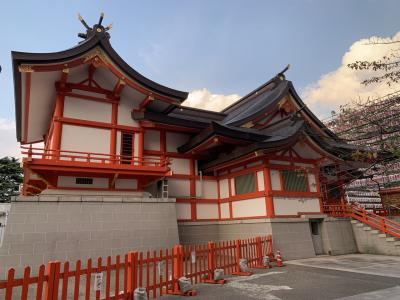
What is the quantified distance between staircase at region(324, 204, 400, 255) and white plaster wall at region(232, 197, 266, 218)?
459 centimetres

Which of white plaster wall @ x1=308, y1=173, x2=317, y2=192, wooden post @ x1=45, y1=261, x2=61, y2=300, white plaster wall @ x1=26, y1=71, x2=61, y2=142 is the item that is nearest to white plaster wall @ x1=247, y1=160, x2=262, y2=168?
white plaster wall @ x1=308, y1=173, x2=317, y2=192

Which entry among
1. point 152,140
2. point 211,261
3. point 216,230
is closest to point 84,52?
point 152,140

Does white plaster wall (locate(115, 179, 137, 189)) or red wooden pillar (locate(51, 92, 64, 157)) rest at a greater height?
red wooden pillar (locate(51, 92, 64, 157))

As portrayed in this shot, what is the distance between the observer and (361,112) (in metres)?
5.02

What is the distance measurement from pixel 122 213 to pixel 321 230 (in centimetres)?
986

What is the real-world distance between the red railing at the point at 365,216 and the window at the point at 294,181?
231 cm

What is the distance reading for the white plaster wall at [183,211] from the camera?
47.2 feet

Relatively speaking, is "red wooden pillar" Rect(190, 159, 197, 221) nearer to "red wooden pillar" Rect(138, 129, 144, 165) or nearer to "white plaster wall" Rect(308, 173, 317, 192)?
"red wooden pillar" Rect(138, 129, 144, 165)

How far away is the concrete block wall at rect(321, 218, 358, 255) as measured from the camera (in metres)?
13.8

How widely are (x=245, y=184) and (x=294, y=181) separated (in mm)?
2438

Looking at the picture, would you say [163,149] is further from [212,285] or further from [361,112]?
[361,112]

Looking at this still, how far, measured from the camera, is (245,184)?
1424 cm

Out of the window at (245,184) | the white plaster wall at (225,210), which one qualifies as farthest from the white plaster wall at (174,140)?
the white plaster wall at (225,210)

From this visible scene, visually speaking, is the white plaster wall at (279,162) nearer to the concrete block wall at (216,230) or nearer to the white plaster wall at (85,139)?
the concrete block wall at (216,230)
